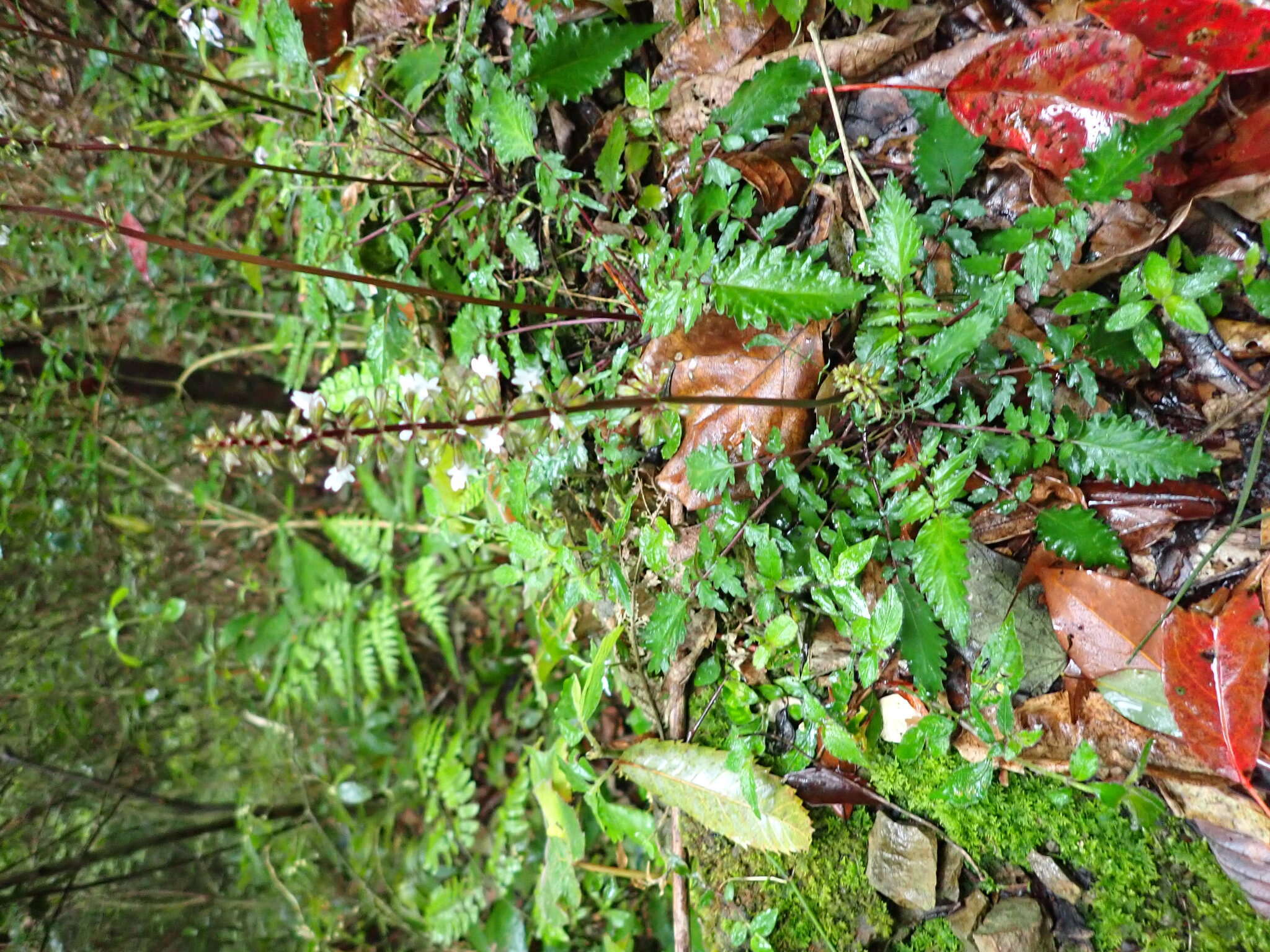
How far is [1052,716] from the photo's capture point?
1.31m

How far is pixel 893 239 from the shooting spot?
4.25 ft

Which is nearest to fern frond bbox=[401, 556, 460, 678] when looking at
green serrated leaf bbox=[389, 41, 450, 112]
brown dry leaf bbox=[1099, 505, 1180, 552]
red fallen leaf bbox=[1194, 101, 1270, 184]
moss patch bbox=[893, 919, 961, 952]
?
green serrated leaf bbox=[389, 41, 450, 112]

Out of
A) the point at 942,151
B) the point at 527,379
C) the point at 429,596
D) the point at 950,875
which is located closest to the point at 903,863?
the point at 950,875

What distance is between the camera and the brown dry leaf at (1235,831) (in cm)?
114

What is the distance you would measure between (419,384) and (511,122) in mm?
602

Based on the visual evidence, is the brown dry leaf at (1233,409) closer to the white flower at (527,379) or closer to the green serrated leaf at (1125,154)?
the green serrated leaf at (1125,154)

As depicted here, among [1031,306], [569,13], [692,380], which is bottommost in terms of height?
[692,380]

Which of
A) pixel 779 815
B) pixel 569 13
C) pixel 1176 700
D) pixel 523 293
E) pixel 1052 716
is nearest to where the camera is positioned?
pixel 1176 700

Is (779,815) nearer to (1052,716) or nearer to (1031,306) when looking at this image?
(1052,716)

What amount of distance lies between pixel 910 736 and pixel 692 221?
110 cm

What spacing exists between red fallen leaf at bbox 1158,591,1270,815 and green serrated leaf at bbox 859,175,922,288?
77 centimetres

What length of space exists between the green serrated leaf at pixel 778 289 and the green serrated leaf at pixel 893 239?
2.9 inches

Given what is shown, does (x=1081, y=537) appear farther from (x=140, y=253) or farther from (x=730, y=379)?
(x=140, y=253)

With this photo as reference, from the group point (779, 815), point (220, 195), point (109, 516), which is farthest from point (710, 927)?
point (220, 195)
